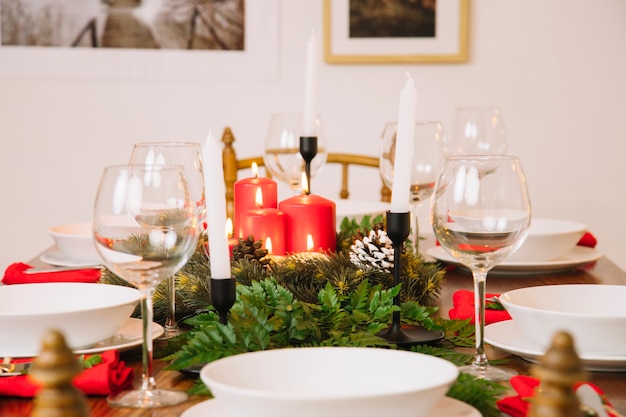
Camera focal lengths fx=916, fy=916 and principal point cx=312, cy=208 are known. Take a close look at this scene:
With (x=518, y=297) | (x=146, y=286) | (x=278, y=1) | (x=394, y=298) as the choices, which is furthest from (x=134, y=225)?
(x=278, y=1)

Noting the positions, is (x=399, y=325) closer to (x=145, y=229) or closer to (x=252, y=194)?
(x=145, y=229)

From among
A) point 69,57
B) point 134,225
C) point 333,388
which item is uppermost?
point 69,57

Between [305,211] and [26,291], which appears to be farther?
[305,211]

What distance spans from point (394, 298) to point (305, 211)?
1.07ft

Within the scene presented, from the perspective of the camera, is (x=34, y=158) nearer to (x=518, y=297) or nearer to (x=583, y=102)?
(x=583, y=102)

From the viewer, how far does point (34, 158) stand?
339 centimetres

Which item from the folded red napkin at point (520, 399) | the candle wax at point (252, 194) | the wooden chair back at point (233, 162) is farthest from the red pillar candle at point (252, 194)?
the wooden chair back at point (233, 162)

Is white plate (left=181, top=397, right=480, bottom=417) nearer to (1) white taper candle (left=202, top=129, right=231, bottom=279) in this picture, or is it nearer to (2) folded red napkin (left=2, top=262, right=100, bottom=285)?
(1) white taper candle (left=202, top=129, right=231, bottom=279)

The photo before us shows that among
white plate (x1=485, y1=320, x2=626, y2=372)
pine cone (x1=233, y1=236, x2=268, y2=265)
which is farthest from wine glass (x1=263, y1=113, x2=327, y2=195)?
white plate (x1=485, y1=320, x2=626, y2=372)

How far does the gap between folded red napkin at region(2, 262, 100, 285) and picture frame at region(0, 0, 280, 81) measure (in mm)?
1988

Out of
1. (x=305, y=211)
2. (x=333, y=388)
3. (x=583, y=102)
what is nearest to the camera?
(x=333, y=388)

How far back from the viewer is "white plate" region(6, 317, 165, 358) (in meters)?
0.91

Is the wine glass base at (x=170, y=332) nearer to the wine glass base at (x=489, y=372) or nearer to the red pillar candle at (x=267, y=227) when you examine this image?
the red pillar candle at (x=267, y=227)

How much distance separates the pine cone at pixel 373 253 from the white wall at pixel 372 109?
215 centimetres
